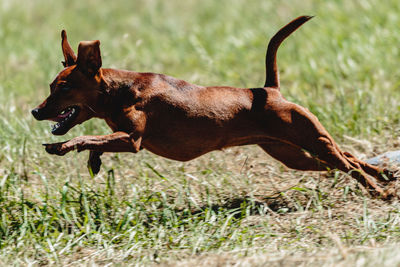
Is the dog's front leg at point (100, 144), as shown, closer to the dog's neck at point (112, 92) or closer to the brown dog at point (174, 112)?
the brown dog at point (174, 112)

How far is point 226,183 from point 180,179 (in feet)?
1.35

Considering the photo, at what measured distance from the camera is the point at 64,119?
4.31 metres

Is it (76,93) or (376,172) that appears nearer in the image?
(76,93)

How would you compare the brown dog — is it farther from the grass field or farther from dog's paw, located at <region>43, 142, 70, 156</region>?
the grass field

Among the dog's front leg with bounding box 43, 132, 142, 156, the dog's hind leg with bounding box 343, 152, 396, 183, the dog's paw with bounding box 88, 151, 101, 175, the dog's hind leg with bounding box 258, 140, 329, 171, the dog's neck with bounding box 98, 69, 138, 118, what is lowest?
the dog's hind leg with bounding box 343, 152, 396, 183

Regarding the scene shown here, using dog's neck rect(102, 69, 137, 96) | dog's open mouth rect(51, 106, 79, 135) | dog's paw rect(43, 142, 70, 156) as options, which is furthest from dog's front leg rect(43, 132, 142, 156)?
dog's neck rect(102, 69, 137, 96)

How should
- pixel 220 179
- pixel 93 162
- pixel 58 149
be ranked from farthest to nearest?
pixel 220 179
pixel 93 162
pixel 58 149

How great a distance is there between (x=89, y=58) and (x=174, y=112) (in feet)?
2.34

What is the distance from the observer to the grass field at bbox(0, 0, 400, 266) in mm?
4008

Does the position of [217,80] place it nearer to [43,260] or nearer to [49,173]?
[49,173]

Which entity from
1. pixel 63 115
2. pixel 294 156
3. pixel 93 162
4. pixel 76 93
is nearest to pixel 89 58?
pixel 76 93

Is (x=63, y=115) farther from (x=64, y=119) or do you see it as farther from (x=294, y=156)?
(x=294, y=156)

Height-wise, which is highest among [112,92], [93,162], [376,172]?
[112,92]

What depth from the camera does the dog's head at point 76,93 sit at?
420 cm
